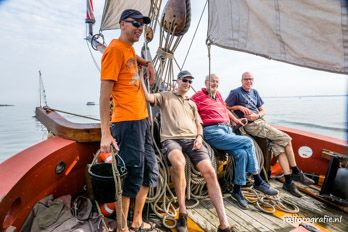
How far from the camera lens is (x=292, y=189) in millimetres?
2885

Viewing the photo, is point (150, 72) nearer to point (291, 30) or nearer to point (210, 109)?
point (210, 109)

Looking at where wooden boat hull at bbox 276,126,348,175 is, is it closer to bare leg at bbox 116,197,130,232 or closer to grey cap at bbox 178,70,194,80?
grey cap at bbox 178,70,194,80

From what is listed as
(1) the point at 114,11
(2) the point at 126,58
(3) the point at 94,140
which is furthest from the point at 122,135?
(1) the point at 114,11

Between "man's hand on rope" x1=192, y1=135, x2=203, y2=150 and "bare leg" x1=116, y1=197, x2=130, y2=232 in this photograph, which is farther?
"man's hand on rope" x1=192, y1=135, x2=203, y2=150

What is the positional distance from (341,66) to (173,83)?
1.96 m

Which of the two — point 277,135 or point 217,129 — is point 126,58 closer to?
point 217,129

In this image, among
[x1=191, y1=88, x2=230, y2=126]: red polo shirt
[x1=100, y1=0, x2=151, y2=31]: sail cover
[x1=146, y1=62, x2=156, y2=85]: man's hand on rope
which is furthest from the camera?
[x1=100, y1=0, x2=151, y2=31]: sail cover

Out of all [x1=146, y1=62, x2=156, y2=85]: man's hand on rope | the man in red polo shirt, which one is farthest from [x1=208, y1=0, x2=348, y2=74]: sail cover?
the man in red polo shirt

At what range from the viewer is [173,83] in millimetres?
2883

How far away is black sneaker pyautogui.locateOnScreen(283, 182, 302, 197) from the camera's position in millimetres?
2832

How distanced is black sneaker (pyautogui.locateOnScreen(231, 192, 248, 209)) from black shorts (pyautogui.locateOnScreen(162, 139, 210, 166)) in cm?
59

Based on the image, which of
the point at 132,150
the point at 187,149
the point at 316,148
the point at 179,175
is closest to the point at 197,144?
the point at 187,149

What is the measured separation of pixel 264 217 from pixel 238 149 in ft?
2.29

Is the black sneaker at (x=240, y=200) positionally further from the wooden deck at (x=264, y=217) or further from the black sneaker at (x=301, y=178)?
the black sneaker at (x=301, y=178)
